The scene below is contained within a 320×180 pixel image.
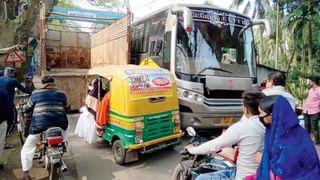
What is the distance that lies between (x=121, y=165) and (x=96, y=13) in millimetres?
10103

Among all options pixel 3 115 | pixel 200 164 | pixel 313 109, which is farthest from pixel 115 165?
pixel 313 109

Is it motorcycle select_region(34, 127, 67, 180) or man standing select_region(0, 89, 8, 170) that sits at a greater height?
man standing select_region(0, 89, 8, 170)

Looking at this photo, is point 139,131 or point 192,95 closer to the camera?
point 139,131

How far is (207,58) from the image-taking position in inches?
279

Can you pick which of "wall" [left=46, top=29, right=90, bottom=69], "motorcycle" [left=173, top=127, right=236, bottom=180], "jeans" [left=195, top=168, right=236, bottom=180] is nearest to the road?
"motorcycle" [left=173, top=127, right=236, bottom=180]

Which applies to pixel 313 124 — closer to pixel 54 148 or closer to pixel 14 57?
pixel 54 148

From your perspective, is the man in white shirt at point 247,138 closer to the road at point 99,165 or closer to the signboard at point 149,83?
the road at point 99,165

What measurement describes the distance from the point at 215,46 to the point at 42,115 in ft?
13.5

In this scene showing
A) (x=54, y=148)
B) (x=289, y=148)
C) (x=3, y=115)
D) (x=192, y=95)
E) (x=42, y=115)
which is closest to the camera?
(x=289, y=148)

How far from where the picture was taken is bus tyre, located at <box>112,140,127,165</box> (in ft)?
18.1

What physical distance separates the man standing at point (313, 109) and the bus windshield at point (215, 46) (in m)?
1.29

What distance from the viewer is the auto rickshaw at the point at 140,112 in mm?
5328

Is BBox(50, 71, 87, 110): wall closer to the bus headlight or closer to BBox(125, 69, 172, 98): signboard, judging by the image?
the bus headlight

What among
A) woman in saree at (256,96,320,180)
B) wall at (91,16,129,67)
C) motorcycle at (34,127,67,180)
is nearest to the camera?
woman in saree at (256,96,320,180)
